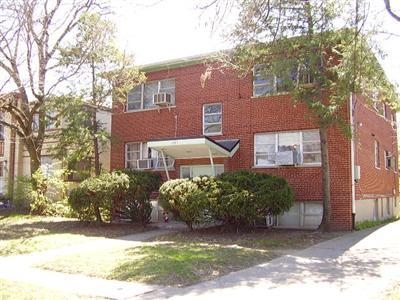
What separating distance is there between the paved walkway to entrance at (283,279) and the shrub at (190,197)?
380 cm

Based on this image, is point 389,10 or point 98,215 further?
point 98,215

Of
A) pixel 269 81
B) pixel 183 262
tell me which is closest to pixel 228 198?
pixel 269 81

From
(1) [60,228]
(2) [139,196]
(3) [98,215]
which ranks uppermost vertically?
(2) [139,196]

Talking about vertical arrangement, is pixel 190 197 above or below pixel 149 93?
below

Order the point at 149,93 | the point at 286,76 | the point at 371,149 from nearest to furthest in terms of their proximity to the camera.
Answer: the point at 286,76 < the point at 371,149 < the point at 149,93

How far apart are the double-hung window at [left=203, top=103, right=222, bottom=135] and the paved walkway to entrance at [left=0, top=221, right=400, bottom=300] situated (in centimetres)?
930

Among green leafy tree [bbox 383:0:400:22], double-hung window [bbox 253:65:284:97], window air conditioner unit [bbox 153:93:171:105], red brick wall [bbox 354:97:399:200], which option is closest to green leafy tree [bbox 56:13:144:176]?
window air conditioner unit [bbox 153:93:171:105]

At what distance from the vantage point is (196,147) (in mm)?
20156

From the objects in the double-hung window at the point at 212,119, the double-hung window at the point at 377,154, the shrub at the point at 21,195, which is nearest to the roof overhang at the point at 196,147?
the double-hung window at the point at 212,119

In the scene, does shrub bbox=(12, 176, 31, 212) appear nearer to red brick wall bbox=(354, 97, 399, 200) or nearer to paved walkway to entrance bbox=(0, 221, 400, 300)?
paved walkway to entrance bbox=(0, 221, 400, 300)

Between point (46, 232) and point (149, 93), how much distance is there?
932cm

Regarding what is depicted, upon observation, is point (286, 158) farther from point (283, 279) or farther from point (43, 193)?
point (43, 193)

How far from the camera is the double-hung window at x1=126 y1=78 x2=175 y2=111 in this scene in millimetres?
23609

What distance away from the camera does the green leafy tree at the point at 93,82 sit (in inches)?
822
